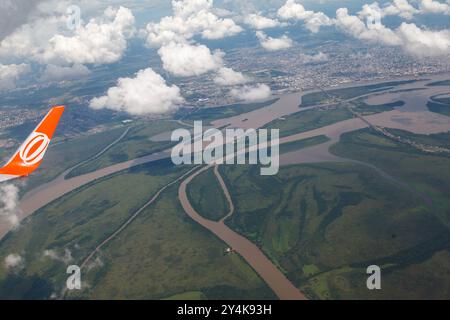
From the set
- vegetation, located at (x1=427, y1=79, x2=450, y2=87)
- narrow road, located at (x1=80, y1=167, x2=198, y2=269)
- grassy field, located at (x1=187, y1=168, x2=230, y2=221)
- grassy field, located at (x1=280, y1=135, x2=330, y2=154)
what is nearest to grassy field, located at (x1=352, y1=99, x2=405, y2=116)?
grassy field, located at (x1=280, y1=135, x2=330, y2=154)

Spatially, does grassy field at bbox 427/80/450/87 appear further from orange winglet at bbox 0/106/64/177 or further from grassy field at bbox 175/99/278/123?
orange winglet at bbox 0/106/64/177

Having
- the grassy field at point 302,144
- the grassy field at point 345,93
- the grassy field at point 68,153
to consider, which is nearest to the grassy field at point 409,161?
the grassy field at point 302,144

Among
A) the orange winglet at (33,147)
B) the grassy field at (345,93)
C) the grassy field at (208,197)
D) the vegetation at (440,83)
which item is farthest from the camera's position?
A: the vegetation at (440,83)

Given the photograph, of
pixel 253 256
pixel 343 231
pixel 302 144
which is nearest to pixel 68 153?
pixel 302 144

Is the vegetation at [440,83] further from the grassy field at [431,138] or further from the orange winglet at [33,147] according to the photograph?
the orange winglet at [33,147]

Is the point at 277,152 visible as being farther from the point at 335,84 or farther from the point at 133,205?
the point at 335,84
